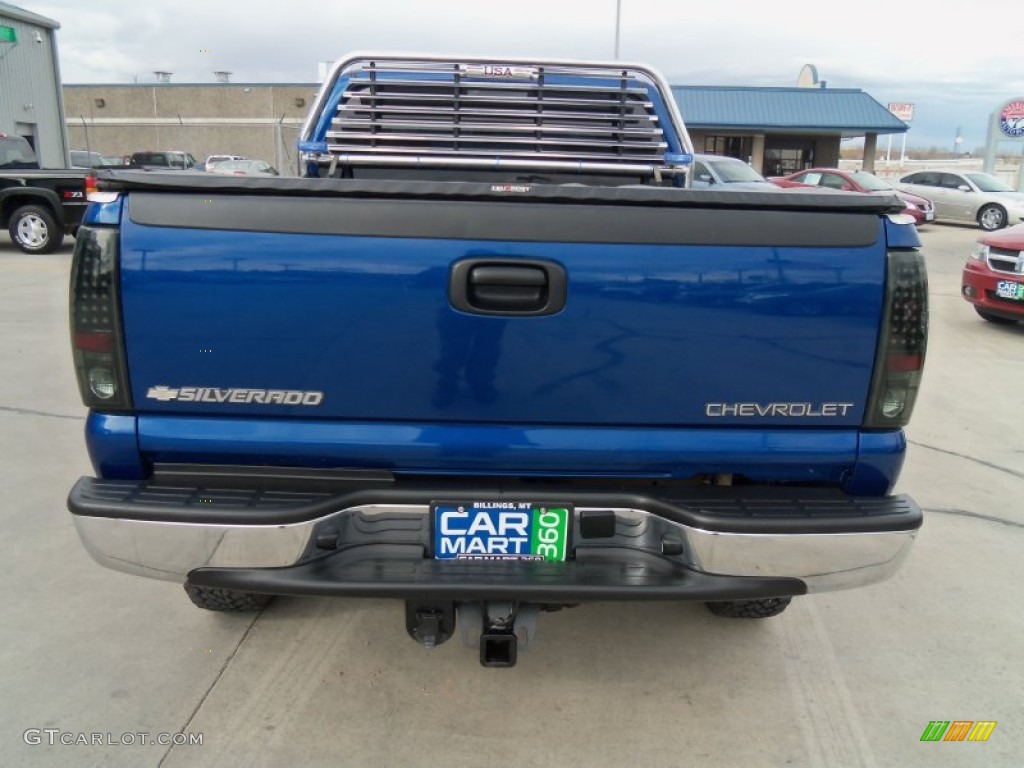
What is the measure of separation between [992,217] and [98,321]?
24.0 m

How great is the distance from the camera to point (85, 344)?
6.91 feet

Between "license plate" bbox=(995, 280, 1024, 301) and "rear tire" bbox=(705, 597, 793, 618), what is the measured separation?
24.5 feet

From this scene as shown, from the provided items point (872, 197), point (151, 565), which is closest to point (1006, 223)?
point (872, 197)

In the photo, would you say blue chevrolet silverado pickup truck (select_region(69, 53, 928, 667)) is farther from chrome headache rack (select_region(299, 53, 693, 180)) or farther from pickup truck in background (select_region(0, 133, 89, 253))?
pickup truck in background (select_region(0, 133, 89, 253))

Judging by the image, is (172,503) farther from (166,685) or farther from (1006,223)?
(1006,223)

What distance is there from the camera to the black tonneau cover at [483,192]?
6.79ft

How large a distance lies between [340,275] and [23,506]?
306 cm

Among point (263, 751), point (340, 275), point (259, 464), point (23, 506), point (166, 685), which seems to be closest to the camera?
point (340, 275)

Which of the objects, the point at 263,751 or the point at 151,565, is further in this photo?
the point at 263,751

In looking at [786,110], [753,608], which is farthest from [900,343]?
[786,110]

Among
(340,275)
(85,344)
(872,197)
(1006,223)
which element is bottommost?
(1006,223)

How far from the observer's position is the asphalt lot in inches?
98.8

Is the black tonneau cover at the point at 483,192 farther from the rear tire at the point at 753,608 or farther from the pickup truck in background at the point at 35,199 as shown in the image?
the pickup truck in background at the point at 35,199

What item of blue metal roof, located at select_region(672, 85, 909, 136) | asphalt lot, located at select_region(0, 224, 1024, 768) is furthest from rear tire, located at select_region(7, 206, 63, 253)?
blue metal roof, located at select_region(672, 85, 909, 136)
